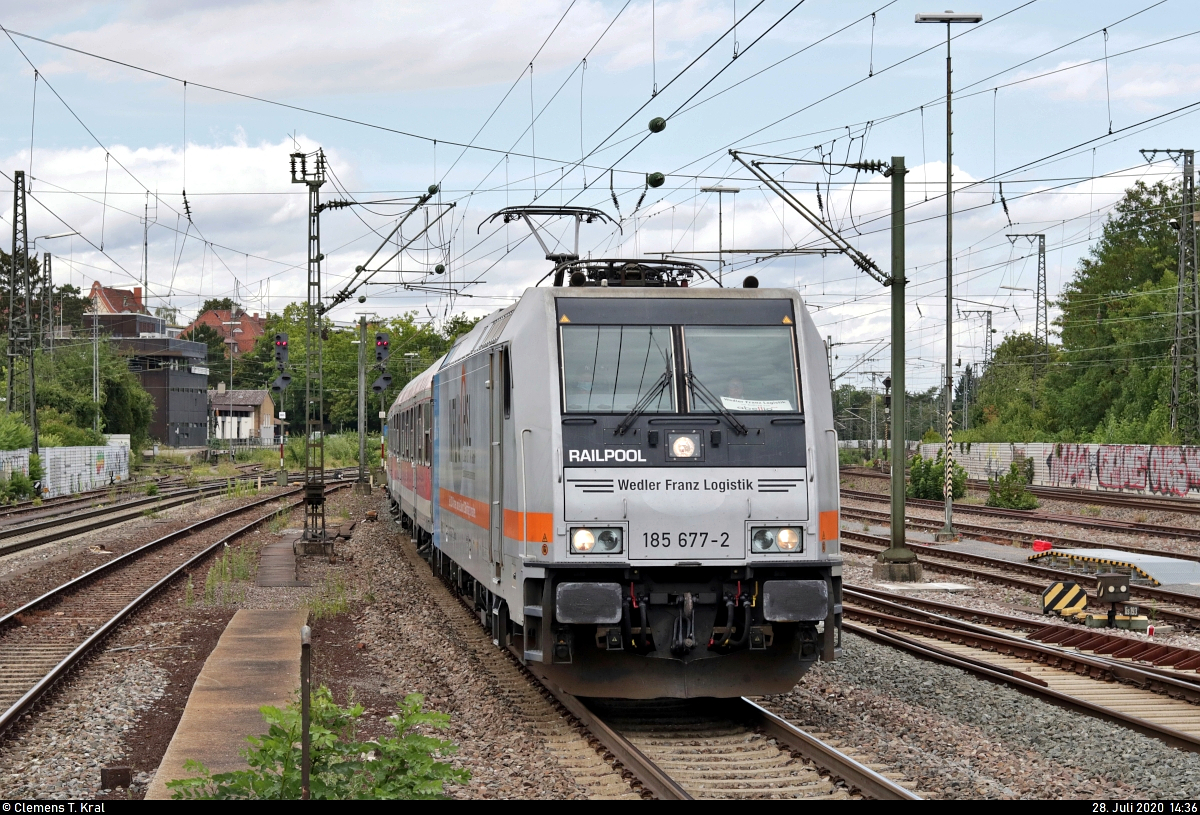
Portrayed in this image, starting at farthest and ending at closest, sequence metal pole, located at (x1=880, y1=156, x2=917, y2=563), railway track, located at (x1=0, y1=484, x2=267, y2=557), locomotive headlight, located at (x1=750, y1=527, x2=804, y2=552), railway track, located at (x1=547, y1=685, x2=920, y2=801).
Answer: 1. railway track, located at (x1=0, y1=484, x2=267, y2=557)
2. metal pole, located at (x1=880, y1=156, x2=917, y2=563)
3. locomotive headlight, located at (x1=750, y1=527, x2=804, y2=552)
4. railway track, located at (x1=547, y1=685, x2=920, y2=801)

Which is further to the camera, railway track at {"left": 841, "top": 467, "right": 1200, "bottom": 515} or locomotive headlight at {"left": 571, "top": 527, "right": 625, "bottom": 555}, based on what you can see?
railway track at {"left": 841, "top": 467, "right": 1200, "bottom": 515}

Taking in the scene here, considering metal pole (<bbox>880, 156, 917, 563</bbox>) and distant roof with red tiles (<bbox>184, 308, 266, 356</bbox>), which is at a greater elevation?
distant roof with red tiles (<bbox>184, 308, 266, 356</bbox>)

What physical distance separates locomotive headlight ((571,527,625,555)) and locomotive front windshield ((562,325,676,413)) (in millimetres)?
983

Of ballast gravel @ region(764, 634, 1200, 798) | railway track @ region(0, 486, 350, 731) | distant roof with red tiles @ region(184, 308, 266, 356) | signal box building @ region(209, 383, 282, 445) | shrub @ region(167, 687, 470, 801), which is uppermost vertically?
distant roof with red tiles @ region(184, 308, 266, 356)

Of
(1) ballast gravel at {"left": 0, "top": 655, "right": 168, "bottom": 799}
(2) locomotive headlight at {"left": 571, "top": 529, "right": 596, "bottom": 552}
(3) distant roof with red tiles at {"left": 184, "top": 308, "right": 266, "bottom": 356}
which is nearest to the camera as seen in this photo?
(1) ballast gravel at {"left": 0, "top": 655, "right": 168, "bottom": 799}

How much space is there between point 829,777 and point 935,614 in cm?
853

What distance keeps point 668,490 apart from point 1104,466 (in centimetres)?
3923

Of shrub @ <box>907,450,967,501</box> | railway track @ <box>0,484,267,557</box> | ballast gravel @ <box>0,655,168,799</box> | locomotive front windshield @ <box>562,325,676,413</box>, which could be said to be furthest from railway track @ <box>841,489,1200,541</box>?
railway track @ <box>0,484,267,557</box>

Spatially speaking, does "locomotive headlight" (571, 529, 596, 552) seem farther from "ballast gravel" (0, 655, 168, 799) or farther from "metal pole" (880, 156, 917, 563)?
"metal pole" (880, 156, 917, 563)

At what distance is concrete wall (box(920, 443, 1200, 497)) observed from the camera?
3881 cm

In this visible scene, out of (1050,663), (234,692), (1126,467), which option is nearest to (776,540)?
(1050,663)

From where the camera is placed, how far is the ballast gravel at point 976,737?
781 cm

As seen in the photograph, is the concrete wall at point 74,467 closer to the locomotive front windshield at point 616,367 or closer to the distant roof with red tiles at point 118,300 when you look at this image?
the locomotive front windshield at point 616,367
